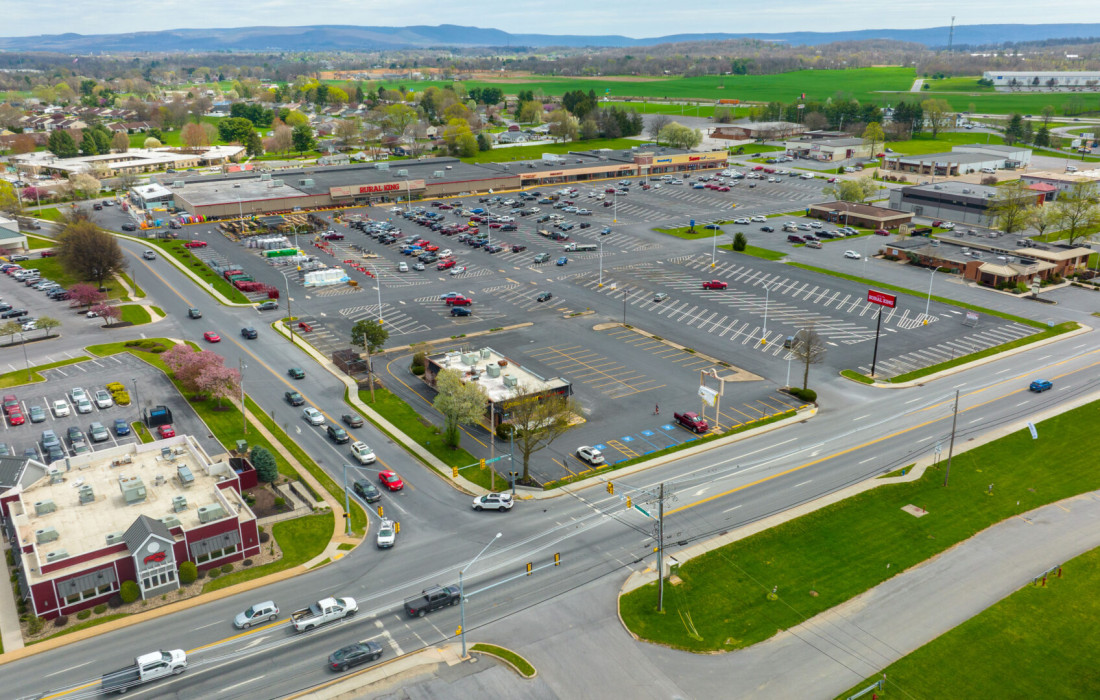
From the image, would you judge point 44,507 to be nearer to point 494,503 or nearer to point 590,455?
point 494,503

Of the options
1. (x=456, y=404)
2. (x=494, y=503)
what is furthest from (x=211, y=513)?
(x=456, y=404)

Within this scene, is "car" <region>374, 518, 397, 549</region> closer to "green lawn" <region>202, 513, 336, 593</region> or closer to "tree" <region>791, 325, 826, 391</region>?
"green lawn" <region>202, 513, 336, 593</region>

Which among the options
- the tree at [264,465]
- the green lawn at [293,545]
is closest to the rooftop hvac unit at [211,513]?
the green lawn at [293,545]

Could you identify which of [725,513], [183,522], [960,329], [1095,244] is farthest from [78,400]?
[1095,244]

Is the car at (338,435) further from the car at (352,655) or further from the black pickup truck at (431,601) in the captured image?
the car at (352,655)

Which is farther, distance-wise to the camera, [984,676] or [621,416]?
[621,416]

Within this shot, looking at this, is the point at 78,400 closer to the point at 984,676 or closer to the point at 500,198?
the point at 984,676

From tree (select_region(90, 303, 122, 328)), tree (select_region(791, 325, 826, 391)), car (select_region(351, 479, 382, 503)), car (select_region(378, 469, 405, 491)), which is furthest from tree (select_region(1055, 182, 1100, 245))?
tree (select_region(90, 303, 122, 328))
